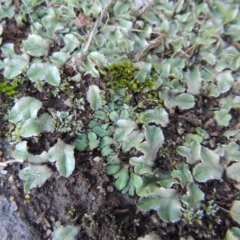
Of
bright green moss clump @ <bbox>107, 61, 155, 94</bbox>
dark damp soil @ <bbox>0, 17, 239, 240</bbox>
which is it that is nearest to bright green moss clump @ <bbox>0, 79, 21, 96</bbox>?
dark damp soil @ <bbox>0, 17, 239, 240</bbox>

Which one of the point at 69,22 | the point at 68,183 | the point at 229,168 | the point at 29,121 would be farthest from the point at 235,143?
the point at 69,22

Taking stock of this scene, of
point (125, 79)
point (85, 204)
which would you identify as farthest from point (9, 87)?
point (85, 204)

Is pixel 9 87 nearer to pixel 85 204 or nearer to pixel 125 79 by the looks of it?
pixel 125 79

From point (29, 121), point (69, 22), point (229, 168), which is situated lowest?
point (229, 168)

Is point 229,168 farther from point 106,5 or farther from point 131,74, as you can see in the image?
point 106,5

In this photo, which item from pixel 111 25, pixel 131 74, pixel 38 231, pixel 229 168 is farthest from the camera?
pixel 111 25

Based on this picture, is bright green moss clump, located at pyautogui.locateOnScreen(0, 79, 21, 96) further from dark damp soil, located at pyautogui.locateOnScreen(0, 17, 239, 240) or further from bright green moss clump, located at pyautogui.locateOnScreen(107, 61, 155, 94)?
bright green moss clump, located at pyautogui.locateOnScreen(107, 61, 155, 94)

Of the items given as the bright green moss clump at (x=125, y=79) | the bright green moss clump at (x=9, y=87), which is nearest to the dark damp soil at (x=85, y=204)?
the bright green moss clump at (x=9, y=87)
